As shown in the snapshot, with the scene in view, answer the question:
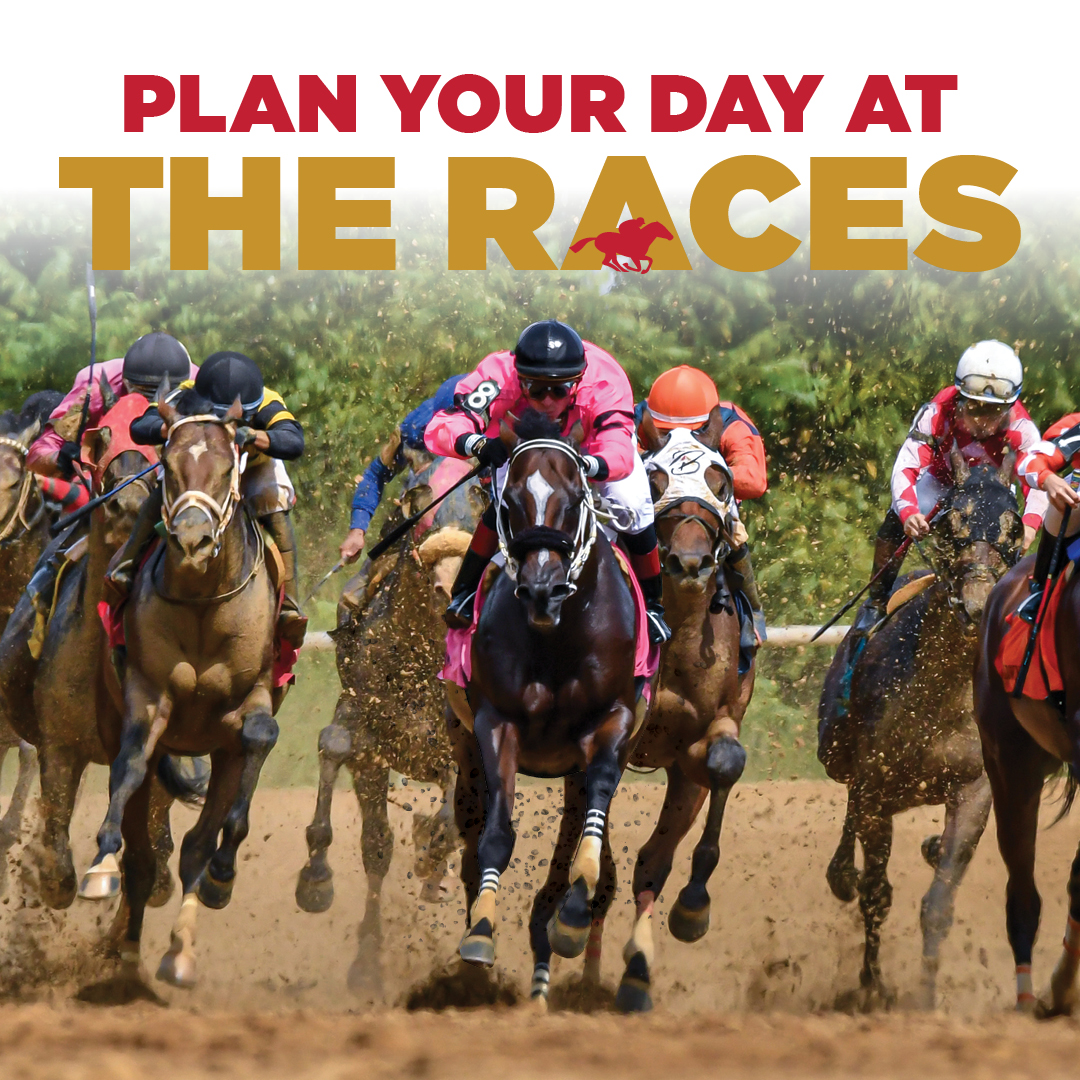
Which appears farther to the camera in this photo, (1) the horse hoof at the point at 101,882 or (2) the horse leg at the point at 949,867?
(2) the horse leg at the point at 949,867

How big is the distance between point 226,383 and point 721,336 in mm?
7230

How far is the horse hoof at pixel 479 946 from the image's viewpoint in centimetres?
613

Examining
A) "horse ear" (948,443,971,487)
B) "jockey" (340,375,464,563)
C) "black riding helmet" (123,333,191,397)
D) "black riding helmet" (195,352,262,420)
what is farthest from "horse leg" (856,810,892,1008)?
"black riding helmet" (123,333,191,397)

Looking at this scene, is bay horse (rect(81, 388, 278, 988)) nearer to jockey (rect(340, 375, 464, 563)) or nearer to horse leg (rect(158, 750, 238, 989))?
horse leg (rect(158, 750, 238, 989))

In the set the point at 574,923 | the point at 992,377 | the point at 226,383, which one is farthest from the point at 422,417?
the point at 574,923

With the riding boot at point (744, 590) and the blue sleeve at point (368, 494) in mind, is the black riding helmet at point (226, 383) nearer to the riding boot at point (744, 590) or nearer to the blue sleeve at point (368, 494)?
the blue sleeve at point (368, 494)

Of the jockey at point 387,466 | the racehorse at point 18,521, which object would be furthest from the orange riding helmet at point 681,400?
the racehorse at point 18,521

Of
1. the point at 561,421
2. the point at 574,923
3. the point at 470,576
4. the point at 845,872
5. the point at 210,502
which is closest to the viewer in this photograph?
the point at 574,923

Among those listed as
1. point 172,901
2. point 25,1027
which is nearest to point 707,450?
point 25,1027

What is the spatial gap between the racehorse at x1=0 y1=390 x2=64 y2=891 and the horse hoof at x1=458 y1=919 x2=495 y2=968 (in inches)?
168

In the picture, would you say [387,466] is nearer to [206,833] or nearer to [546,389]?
[206,833]

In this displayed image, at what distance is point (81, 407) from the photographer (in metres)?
8.50

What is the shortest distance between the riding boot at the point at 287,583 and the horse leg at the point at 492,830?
1505 mm

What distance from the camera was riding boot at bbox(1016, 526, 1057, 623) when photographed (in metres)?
7.30
